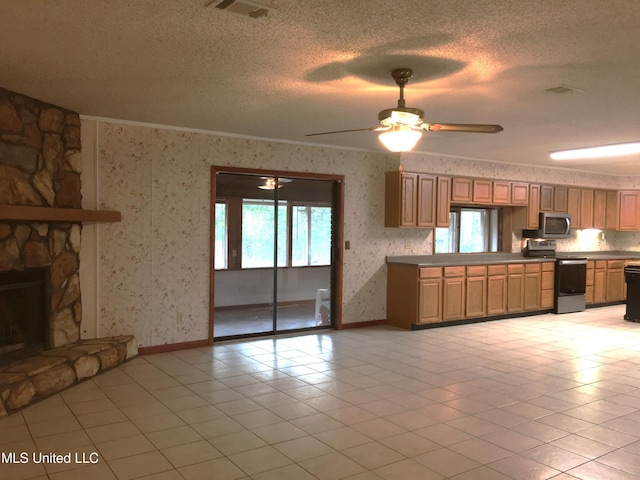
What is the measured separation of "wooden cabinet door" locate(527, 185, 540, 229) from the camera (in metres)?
8.28

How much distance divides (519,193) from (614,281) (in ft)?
9.07

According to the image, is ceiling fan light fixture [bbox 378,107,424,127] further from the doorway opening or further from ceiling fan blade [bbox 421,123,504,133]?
the doorway opening

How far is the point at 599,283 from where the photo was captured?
8859 mm

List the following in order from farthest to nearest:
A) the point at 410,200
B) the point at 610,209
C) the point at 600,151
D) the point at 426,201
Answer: the point at 610,209 → the point at 426,201 → the point at 410,200 → the point at 600,151

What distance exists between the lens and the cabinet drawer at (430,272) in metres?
6.64

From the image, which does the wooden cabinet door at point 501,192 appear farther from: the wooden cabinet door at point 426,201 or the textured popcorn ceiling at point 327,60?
the textured popcorn ceiling at point 327,60

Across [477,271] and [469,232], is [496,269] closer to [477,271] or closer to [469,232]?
[477,271]

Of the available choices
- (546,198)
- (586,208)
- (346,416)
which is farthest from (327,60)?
(586,208)

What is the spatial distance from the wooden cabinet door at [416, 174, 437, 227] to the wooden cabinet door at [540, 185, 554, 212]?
2472 millimetres

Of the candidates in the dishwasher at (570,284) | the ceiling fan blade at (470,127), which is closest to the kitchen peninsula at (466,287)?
the dishwasher at (570,284)

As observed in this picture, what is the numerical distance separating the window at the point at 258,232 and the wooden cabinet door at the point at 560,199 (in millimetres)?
5071

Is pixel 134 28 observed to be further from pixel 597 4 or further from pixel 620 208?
pixel 620 208

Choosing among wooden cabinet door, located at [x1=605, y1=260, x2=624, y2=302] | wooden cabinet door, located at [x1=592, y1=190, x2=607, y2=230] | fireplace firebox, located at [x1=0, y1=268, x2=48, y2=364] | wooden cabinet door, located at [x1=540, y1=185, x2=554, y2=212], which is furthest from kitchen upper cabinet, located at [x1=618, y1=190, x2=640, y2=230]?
fireplace firebox, located at [x1=0, y1=268, x2=48, y2=364]

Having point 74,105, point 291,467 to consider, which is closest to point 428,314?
point 291,467
